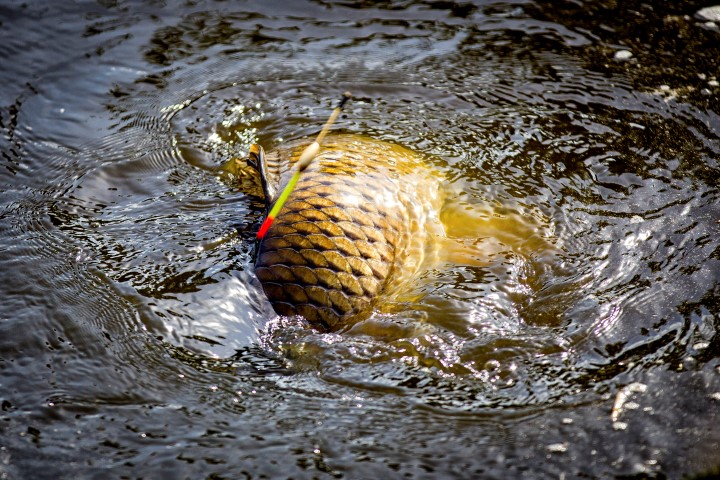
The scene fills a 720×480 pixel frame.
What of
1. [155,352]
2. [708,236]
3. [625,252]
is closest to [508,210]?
[625,252]

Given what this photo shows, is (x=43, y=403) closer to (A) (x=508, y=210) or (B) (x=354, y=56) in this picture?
(A) (x=508, y=210)

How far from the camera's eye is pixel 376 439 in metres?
2.29

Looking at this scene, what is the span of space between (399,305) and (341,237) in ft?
1.19

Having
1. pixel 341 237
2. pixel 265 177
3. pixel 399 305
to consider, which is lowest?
pixel 399 305

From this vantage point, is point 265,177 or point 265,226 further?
point 265,177

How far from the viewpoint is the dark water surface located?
2.29 meters

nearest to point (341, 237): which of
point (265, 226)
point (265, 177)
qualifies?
point (265, 226)

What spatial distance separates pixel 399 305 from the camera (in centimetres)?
278

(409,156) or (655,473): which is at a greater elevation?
(409,156)

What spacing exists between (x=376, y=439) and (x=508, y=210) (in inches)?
57.8

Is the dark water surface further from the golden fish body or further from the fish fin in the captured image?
the fish fin

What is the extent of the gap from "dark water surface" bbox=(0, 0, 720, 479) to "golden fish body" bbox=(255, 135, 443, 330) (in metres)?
0.11

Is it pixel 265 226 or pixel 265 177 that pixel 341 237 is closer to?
pixel 265 226

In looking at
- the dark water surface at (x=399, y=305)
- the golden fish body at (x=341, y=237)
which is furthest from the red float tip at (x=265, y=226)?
the dark water surface at (x=399, y=305)
